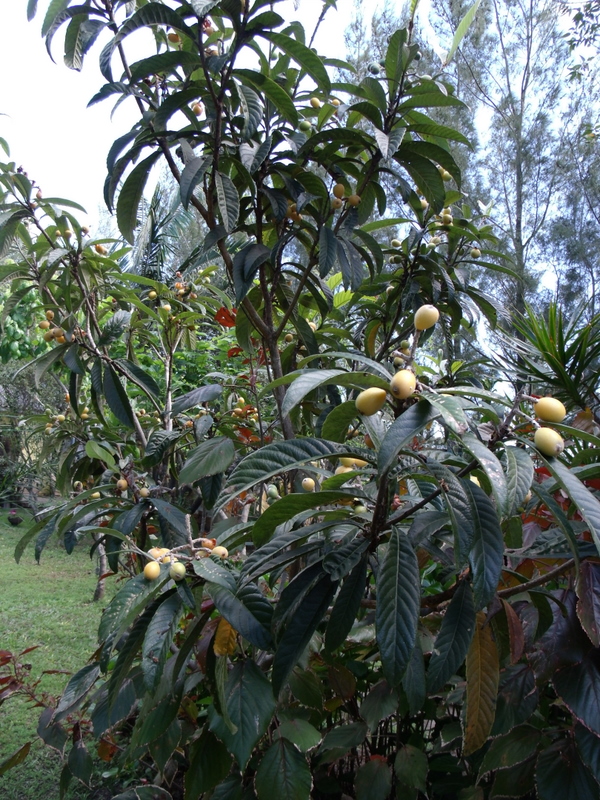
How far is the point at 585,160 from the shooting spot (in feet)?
27.6

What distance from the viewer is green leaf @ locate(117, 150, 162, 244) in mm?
1283

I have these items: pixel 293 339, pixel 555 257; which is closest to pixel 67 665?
pixel 293 339

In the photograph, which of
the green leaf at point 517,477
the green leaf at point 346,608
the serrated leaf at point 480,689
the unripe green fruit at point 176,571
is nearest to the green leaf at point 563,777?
the serrated leaf at point 480,689

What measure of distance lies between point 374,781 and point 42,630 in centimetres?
349

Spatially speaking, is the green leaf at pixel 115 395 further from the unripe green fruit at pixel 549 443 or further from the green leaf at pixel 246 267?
the unripe green fruit at pixel 549 443

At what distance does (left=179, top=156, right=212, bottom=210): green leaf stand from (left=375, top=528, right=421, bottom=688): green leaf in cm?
77

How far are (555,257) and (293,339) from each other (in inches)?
313

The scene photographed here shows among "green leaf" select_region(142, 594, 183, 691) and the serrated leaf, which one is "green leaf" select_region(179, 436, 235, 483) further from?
the serrated leaf

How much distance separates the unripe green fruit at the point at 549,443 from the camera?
0.56 m

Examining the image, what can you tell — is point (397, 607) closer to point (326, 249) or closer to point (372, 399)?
point (372, 399)

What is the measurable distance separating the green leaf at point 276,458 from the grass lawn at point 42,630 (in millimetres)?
1457

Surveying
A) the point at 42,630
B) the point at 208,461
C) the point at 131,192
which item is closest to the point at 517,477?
the point at 208,461

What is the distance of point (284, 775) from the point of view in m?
0.91

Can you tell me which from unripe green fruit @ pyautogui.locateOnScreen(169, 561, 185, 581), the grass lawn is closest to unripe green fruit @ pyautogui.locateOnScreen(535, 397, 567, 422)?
unripe green fruit @ pyautogui.locateOnScreen(169, 561, 185, 581)
